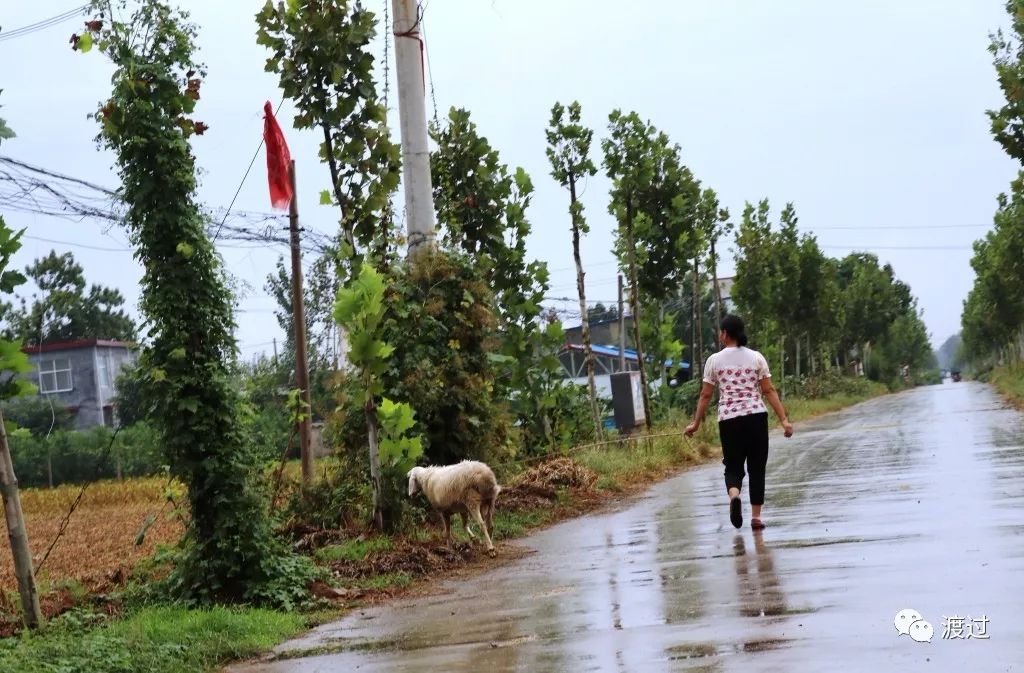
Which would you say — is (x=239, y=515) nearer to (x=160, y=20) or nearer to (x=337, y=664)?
(x=337, y=664)

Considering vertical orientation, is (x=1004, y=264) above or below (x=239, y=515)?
above

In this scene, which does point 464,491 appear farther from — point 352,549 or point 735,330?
point 735,330

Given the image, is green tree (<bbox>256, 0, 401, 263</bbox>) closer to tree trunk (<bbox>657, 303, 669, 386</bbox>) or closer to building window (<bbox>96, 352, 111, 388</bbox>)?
tree trunk (<bbox>657, 303, 669, 386</bbox>)

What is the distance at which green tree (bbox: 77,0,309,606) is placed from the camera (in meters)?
10.7

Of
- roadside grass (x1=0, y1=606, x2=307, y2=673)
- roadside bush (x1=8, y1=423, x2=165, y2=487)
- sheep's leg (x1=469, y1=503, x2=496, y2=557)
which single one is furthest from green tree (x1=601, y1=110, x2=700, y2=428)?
roadside bush (x1=8, y1=423, x2=165, y2=487)

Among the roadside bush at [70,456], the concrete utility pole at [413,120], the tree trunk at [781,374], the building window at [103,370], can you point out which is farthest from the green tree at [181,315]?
the building window at [103,370]

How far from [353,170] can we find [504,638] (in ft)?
30.5

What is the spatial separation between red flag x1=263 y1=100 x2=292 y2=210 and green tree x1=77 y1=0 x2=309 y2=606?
675 centimetres

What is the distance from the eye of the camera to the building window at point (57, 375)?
6900 centimetres

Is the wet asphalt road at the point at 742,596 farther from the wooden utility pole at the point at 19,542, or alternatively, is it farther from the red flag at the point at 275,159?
the red flag at the point at 275,159

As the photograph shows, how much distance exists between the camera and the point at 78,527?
2341cm

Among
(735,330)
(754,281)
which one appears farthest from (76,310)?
(735,330)

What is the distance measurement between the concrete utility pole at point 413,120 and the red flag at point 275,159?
6.58 ft

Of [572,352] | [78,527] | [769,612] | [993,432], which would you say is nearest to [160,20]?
[769,612]
